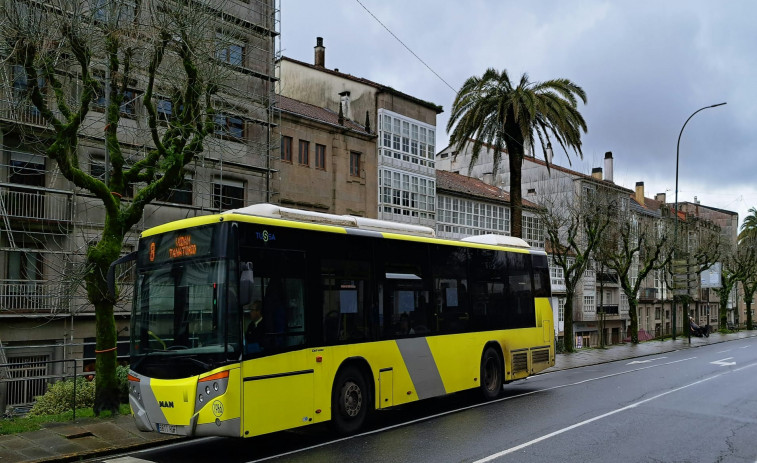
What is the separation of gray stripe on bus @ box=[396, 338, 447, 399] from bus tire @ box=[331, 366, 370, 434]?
4.06 ft

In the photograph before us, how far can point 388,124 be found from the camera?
3881cm

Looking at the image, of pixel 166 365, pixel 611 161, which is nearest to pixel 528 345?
pixel 166 365

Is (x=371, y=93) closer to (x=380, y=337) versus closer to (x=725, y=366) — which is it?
(x=725, y=366)

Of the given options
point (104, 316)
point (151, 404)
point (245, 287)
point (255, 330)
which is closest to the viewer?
point (245, 287)

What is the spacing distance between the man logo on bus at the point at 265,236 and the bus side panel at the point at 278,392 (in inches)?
70.6

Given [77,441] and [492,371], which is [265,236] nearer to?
[77,441]

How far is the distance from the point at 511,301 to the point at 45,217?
1605cm

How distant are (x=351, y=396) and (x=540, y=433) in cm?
329

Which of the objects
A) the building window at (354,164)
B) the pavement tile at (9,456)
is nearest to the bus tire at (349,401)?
the pavement tile at (9,456)

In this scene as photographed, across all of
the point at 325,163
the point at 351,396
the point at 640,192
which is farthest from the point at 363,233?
the point at 640,192

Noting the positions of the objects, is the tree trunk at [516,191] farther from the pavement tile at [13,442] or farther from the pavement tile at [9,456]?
the pavement tile at [9,456]

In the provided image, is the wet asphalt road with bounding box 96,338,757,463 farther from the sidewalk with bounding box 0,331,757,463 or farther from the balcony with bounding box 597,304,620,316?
the balcony with bounding box 597,304,620,316

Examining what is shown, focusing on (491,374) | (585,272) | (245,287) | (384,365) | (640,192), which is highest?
(640,192)

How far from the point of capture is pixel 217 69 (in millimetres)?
15422
